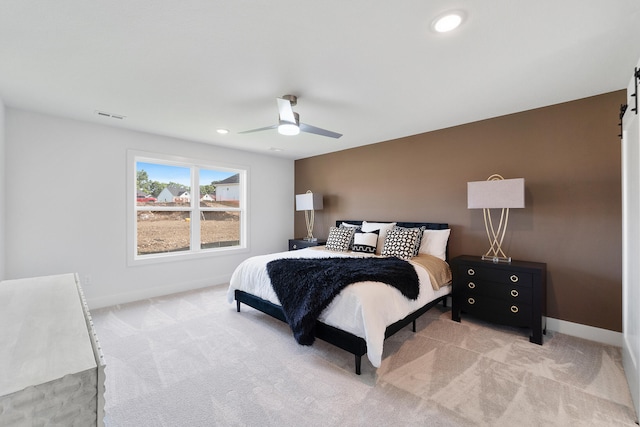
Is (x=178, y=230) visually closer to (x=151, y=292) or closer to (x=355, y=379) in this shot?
(x=151, y=292)

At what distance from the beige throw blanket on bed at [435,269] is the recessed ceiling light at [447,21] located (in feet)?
7.46

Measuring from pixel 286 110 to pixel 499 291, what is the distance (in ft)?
9.26

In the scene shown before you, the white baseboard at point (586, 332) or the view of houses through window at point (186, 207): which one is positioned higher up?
the view of houses through window at point (186, 207)

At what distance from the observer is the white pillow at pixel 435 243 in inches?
144

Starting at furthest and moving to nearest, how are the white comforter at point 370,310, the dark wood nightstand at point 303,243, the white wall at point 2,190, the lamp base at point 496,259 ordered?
the dark wood nightstand at point 303,243
the lamp base at point 496,259
the white wall at point 2,190
the white comforter at point 370,310

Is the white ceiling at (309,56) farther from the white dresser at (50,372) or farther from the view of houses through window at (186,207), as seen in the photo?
the white dresser at (50,372)

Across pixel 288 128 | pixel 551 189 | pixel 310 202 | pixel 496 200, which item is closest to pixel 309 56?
pixel 288 128

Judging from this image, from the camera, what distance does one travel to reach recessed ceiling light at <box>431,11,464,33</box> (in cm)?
164

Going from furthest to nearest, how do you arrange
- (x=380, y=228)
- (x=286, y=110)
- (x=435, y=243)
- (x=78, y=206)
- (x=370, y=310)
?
(x=380, y=228), (x=435, y=243), (x=78, y=206), (x=286, y=110), (x=370, y=310)

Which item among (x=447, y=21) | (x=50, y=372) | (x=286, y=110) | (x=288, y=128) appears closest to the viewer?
(x=50, y=372)

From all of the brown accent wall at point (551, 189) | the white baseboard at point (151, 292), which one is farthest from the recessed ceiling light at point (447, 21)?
the white baseboard at point (151, 292)

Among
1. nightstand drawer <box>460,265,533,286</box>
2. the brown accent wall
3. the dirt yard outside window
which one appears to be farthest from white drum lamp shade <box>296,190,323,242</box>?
nightstand drawer <box>460,265,533,286</box>

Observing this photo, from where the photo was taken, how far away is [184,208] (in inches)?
180

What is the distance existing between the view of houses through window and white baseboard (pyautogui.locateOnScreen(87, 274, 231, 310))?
1.78 feet
